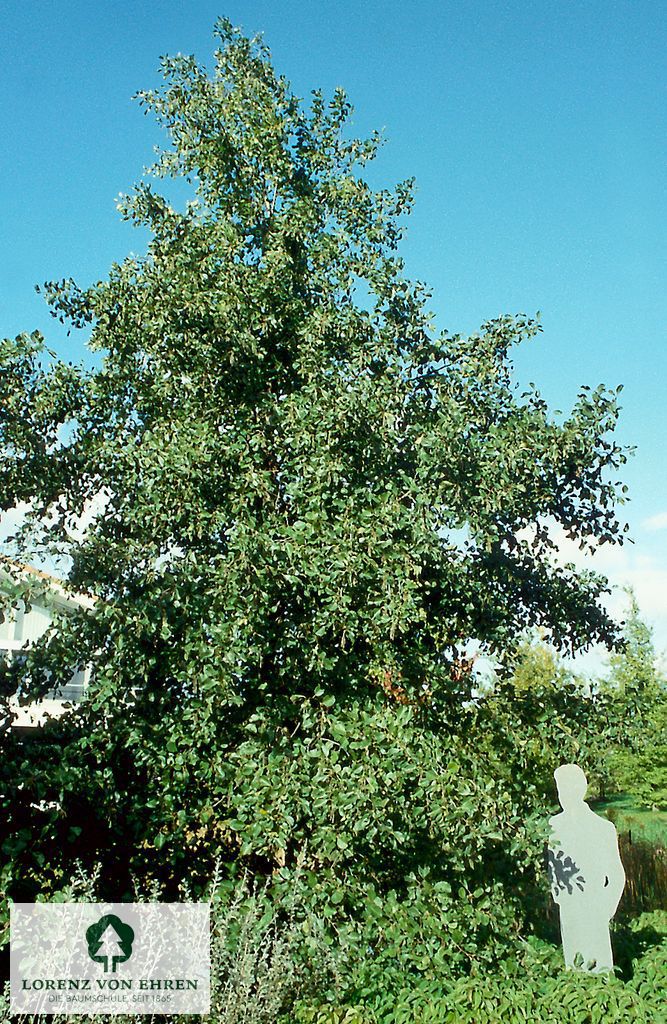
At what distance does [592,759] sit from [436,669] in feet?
6.45

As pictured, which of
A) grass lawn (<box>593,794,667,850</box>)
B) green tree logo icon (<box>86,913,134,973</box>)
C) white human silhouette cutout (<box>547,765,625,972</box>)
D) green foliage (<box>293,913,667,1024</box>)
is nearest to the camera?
green foliage (<box>293,913,667,1024</box>)

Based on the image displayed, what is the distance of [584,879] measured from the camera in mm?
7438

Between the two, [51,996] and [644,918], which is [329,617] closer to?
[51,996]

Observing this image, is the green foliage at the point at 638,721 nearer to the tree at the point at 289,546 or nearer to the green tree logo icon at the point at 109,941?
the tree at the point at 289,546

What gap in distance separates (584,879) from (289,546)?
4102 mm

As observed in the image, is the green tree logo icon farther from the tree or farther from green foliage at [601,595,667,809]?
green foliage at [601,595,667,809]

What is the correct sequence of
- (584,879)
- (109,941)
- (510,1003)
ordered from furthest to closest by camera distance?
(584,879) → (109,941) → (510,1003)

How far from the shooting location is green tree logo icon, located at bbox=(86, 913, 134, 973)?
641 centimetres

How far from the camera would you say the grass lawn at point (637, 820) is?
50.8 ft

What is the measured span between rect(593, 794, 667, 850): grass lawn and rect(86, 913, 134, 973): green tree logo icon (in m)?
10.9

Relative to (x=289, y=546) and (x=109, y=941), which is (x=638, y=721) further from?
(x=109, y=941)

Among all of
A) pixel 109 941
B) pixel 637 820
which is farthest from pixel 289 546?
pixel 637 820

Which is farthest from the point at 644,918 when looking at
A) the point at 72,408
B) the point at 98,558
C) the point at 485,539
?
the point at 72,408

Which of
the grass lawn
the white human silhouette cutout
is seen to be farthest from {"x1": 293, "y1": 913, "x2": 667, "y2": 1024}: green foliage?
the grass lawn
